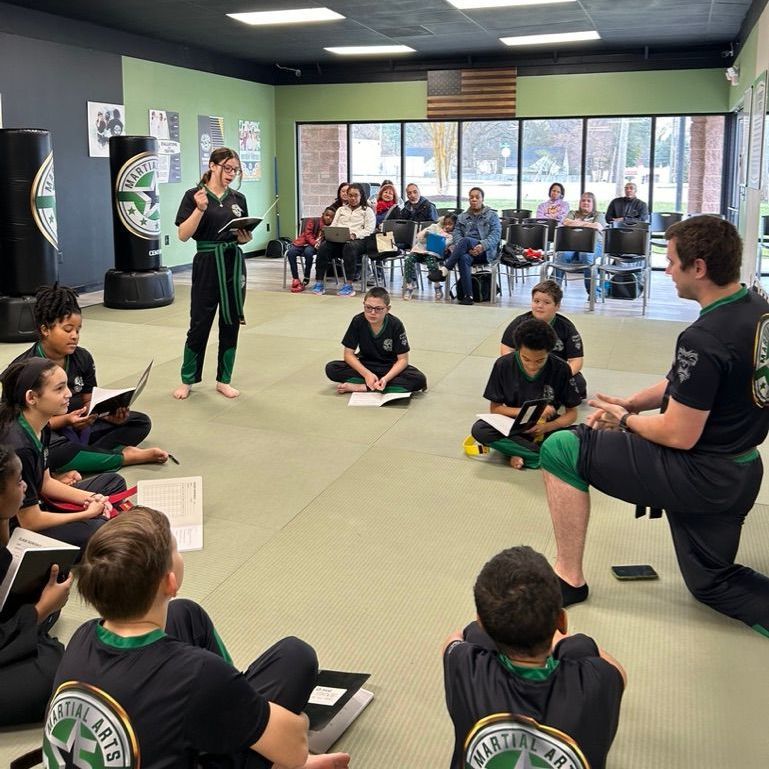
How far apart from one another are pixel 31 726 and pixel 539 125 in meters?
11.7

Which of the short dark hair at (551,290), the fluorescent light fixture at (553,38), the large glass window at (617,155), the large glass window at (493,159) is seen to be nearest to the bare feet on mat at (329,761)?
the short dark hair at (551,290)

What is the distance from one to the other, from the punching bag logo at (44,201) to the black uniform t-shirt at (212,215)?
105 inches

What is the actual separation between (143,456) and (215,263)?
5.22 feet

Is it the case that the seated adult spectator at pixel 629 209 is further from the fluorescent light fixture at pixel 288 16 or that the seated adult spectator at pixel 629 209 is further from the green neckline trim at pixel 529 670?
the green neckline trim at pixel 529 670

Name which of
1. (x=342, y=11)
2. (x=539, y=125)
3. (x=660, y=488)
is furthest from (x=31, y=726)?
(x=539, y=125)

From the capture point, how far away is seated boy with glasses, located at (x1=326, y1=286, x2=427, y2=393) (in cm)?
529

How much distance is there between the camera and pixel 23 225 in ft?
23.6

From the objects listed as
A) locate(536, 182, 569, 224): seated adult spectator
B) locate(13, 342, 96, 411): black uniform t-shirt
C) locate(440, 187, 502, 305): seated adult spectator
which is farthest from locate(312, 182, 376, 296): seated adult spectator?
locate(13, 342, 96, 411): black uniform t-shirt

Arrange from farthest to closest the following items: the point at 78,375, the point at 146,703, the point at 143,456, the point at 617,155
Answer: the point at 617,155, the point at 143,456, the point at 78,375, the point at 146,703

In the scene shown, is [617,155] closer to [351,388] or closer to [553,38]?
[553,38]

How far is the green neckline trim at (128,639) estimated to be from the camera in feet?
5.01

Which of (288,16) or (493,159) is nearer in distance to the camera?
(288,16)

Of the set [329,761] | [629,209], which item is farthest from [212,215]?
[629,209]

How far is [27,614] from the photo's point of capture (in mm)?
2285
